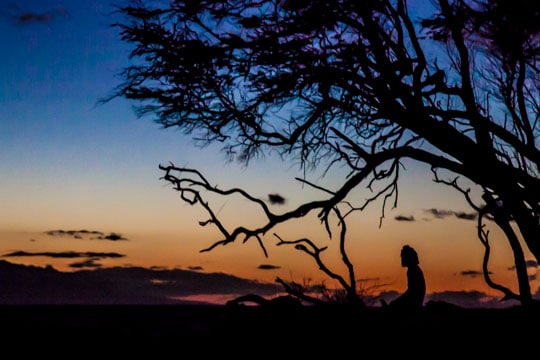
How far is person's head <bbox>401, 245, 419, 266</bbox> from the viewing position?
9133mm

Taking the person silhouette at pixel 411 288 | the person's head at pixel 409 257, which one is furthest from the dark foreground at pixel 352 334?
the person's head at pixel 409 257

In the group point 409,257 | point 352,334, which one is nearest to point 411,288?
point 409,257

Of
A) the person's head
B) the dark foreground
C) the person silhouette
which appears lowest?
the dark foreground

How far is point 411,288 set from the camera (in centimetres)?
912

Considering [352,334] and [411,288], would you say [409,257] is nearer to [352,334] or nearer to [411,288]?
[411,288]

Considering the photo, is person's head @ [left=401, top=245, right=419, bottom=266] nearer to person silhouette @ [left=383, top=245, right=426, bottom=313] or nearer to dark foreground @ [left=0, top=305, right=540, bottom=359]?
person silhouette @ [left=383, top=245, right=426, bottom=313]

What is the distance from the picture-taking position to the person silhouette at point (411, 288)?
9.08 metres

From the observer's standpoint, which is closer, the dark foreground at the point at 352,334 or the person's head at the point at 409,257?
the dark foreground at the point at 352,334

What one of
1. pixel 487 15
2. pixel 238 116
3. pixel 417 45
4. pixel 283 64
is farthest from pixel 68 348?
pixel 487 15

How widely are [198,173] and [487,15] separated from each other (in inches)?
177

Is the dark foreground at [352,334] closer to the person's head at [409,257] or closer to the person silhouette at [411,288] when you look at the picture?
the person silhouette at [411,288]

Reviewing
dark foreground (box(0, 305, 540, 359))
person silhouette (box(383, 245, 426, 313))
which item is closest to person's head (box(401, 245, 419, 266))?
person silhouette (box(383, 245, 426, 313))

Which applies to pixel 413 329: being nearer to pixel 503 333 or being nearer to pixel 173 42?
pixel 503 333

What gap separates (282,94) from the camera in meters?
10.1
